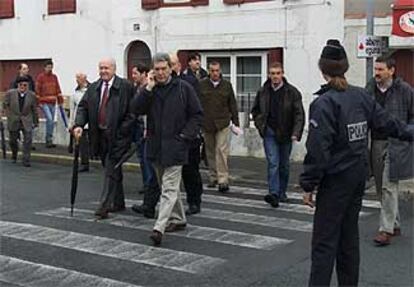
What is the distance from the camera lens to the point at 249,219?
9125mm

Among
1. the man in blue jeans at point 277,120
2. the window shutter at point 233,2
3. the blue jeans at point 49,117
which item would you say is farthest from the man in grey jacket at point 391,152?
the blue jeans at point 49,117

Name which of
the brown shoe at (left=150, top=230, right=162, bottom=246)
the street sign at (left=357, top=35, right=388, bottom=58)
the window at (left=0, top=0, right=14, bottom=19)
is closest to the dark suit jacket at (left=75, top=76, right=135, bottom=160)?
the brown shoe at (left=150, top=230, right=162, bottom=246)

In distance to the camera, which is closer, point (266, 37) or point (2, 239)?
point (2, 239)

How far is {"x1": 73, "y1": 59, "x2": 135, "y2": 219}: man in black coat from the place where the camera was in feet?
29.7

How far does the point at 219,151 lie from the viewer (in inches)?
444

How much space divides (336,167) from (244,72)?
1081 centimetres

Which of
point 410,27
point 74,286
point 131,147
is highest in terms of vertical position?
point 410,27

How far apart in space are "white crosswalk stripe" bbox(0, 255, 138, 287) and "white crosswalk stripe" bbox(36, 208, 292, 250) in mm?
1701

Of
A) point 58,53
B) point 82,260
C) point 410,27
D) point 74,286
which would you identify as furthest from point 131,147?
point 58,53

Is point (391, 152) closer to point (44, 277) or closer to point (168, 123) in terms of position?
point (168, 123)

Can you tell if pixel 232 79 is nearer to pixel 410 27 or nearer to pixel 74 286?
pixel 410 27

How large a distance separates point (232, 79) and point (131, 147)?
6.94 m

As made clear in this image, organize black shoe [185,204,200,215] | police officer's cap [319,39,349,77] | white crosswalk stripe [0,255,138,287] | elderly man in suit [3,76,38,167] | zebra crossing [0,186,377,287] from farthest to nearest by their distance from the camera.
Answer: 1. elderly man in suit [3,76,38,167]
2. black shoe [185,204,200,215]
3. zebra crossing [0,186,377,287]
4. white crosswalk stripe [0,255,138,287]
5. police officer's cap [319,39,349,77]

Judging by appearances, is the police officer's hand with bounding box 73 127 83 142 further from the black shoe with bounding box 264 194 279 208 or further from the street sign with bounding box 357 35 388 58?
the street sign with bounding box 357 35 388 58
